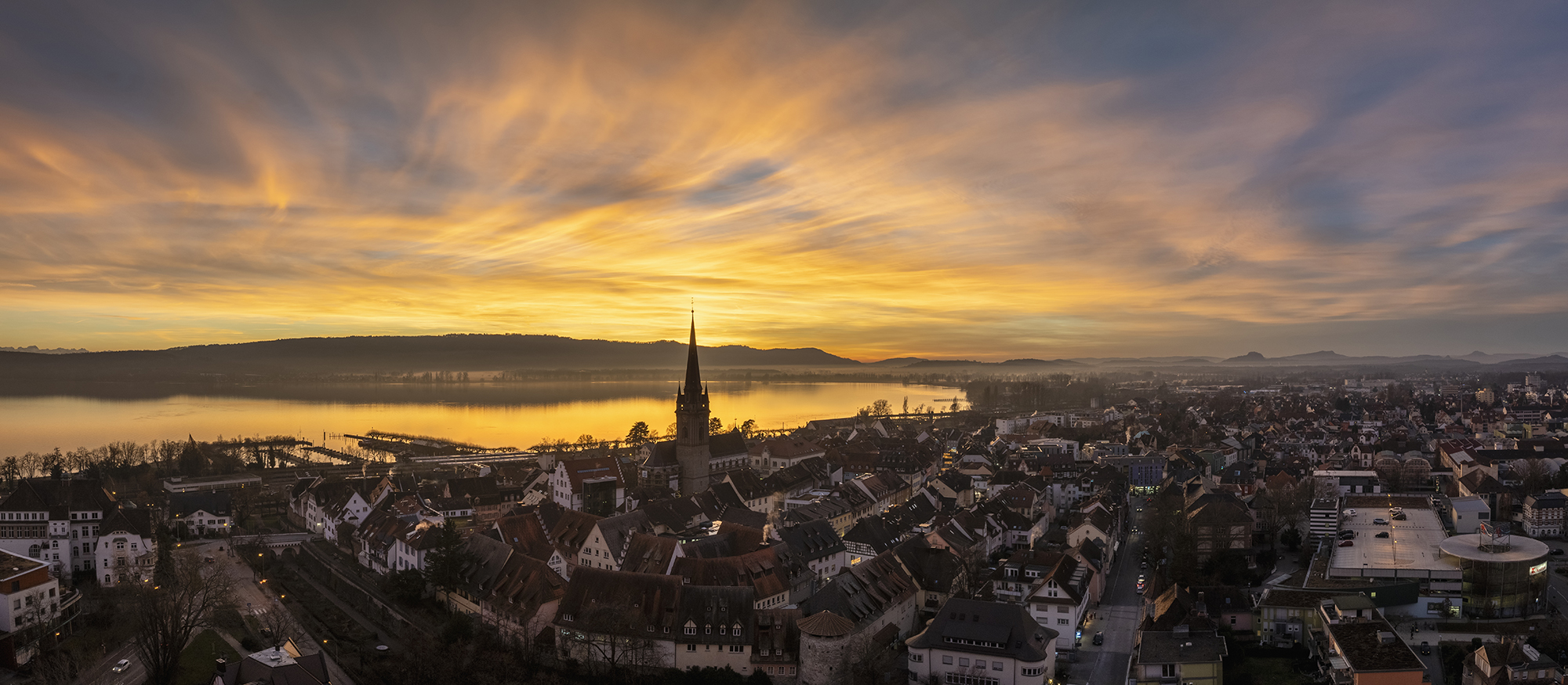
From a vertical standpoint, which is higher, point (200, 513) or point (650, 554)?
point (650, 554)

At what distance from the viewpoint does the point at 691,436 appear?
1756 inches

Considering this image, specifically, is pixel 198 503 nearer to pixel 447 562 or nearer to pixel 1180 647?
pixel 447 562

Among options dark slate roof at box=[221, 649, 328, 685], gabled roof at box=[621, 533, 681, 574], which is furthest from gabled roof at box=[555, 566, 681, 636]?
dark slate roof at box=[221, 649, 328, 685]

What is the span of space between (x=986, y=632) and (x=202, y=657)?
62.8ft

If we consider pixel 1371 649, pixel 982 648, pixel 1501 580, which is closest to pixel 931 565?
pixel 982 648

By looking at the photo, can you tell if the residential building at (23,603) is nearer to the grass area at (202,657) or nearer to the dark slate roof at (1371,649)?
the grass area at (202,657)

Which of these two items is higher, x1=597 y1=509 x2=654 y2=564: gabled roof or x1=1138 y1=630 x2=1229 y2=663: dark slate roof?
x1=597 y1=509 x2=654 y2=564: gabled roof

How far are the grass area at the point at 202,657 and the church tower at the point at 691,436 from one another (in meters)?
23.2

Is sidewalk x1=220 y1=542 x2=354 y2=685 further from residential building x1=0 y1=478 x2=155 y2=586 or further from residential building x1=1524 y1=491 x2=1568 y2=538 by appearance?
residential building x1=1524 y1=491 x2=1568 y2=538

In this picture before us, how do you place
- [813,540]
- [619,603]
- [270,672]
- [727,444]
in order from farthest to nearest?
1. [727,444]
2. [813,540]
3. [619,603]
4. [270,672]

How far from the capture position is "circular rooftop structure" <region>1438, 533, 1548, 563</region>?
24203 mm

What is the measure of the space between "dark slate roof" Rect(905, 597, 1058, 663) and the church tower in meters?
24.8

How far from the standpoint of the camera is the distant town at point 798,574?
20.7m

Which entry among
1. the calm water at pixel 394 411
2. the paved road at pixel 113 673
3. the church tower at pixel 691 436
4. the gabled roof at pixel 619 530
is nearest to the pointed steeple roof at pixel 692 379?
the church tower at pixel 691 436
